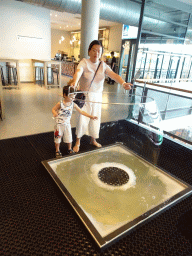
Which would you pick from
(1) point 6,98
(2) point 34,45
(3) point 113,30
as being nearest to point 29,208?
(1) point 6,98

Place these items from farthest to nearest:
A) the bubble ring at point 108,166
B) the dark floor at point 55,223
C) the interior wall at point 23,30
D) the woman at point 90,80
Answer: the interior wall at point 23,30, the woman at point 90,80, the bubble ring at point 108,166, the dark floor at point 55,223

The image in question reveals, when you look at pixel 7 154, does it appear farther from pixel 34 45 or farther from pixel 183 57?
→ pixel 34 45

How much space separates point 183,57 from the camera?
301 centimetres

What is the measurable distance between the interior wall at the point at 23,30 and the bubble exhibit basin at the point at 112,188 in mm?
5843

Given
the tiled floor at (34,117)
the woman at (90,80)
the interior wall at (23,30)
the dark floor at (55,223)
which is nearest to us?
the dark floor at (55,223)

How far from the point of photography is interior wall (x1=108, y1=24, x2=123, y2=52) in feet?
31.9

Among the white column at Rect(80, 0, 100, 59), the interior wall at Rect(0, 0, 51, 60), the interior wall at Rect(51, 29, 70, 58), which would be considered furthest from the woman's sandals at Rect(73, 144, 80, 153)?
the interior wall at Rect(51, 29, 70, 58)

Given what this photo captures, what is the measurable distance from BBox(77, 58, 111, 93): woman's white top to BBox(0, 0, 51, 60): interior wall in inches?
212

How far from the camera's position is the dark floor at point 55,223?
1.02 metres

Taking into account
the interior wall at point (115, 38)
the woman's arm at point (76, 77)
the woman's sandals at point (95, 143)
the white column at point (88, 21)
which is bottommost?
the woman's sandals at point (95, 143)

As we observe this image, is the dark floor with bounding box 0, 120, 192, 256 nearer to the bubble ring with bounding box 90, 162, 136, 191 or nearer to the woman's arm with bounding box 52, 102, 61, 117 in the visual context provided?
the bubble ring with bounding box 90, 162, 136, 191

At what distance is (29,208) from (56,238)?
32cm

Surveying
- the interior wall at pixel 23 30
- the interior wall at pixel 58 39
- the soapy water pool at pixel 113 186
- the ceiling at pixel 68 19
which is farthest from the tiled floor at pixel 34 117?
the interior wall at pixel 58 39

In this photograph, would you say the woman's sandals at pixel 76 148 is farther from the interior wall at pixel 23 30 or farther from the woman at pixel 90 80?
the interior wall at pixel 23 30
